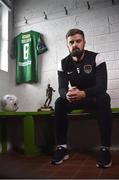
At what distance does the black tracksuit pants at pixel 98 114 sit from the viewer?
149cm

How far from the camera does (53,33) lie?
276cm

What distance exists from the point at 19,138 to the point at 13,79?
0.73 m

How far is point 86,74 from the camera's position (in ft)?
5.76

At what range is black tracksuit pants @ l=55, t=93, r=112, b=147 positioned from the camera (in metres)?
1.49

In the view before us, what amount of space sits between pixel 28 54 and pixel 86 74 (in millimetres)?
1215

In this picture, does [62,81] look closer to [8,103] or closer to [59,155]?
[59,155]

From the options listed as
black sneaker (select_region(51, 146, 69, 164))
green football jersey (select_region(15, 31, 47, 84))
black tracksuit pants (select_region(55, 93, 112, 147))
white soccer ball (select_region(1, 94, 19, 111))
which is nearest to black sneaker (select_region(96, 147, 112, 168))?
black tracksuit pants (select_region(55, 93, 112, 147))

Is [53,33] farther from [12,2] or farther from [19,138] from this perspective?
[19,138]

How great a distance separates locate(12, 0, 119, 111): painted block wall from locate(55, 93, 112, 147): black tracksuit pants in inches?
31.4

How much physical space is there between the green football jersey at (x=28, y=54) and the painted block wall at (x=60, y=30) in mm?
69

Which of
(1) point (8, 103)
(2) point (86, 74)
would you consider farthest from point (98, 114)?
(1) point (8, 103)

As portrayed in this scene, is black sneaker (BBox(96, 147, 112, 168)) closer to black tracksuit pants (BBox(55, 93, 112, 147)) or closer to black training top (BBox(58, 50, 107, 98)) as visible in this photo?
black tracksuit pants (BBox(55, 93, 112, 147))

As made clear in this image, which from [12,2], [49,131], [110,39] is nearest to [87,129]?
[49,131]

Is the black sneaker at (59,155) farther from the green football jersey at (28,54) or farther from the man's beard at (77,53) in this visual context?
the green football jersey at (28,54)
